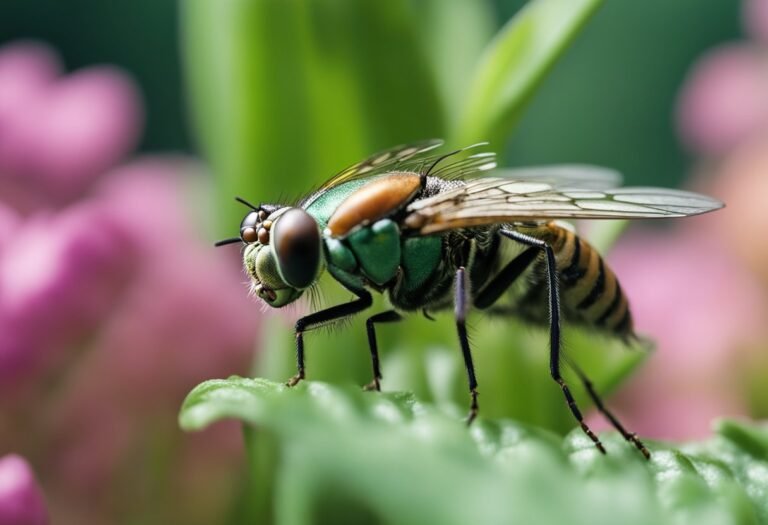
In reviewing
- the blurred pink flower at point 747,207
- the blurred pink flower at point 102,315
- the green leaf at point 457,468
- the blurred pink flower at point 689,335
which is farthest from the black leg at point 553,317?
the blurred pink flower at point 747,207

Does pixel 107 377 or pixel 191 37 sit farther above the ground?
pixel 191 37

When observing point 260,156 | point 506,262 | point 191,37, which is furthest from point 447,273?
point 191,37

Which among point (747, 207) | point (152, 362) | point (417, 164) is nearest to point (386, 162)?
point (417, 164)

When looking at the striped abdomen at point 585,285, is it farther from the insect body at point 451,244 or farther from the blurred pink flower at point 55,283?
the blurred pink flower at point 55,283

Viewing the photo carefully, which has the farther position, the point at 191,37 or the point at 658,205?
the point at 191,37

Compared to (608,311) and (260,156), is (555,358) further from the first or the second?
(260,156)

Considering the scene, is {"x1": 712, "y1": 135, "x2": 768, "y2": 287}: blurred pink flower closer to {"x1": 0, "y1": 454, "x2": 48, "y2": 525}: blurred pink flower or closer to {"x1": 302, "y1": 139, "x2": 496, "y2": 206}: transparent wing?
{"x1": 302, "y1": 139, "x2": 496, "y2": 206}: transparent wing

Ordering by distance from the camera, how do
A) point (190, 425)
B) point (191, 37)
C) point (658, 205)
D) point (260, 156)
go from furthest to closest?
point (191, 37) → point (260, 156) → point (658, 205) → point (190, 425)

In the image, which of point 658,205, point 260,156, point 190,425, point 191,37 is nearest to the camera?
point 190,425

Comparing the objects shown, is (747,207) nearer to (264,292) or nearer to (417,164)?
(417,164)
